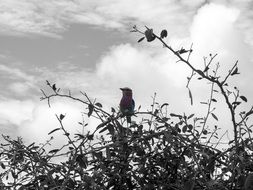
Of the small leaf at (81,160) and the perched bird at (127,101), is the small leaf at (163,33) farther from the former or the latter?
the perched bird at (127,101)

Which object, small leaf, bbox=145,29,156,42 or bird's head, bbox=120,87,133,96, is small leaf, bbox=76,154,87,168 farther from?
bird's head, bbox=120,87,133,96

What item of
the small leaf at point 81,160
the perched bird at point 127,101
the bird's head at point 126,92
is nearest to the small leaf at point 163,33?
the small leaf at point 81,160

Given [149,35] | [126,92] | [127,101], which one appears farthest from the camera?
[126,92]

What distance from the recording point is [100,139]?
201 inches

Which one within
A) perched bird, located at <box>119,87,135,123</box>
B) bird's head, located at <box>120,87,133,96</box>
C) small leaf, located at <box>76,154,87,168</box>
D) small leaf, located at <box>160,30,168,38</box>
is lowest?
small leaf, located at <box>76,154,87,168</box>

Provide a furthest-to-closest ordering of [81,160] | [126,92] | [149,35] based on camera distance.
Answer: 1. [126,92]
2. [81,160]
3. [149,35]

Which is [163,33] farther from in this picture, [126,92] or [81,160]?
[126,92]

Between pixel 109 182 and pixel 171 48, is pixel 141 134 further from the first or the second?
pixel 171 48

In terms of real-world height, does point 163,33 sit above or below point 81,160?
above

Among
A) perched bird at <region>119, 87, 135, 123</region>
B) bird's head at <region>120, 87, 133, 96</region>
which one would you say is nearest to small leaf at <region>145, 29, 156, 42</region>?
perched bird at <region>119, 87, 135, 123</region>

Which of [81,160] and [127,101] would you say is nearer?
[81,160]

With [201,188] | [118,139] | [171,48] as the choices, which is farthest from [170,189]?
[171,48]

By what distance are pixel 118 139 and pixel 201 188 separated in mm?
804

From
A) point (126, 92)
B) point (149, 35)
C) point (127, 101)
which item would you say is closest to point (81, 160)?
point (149, 35)
